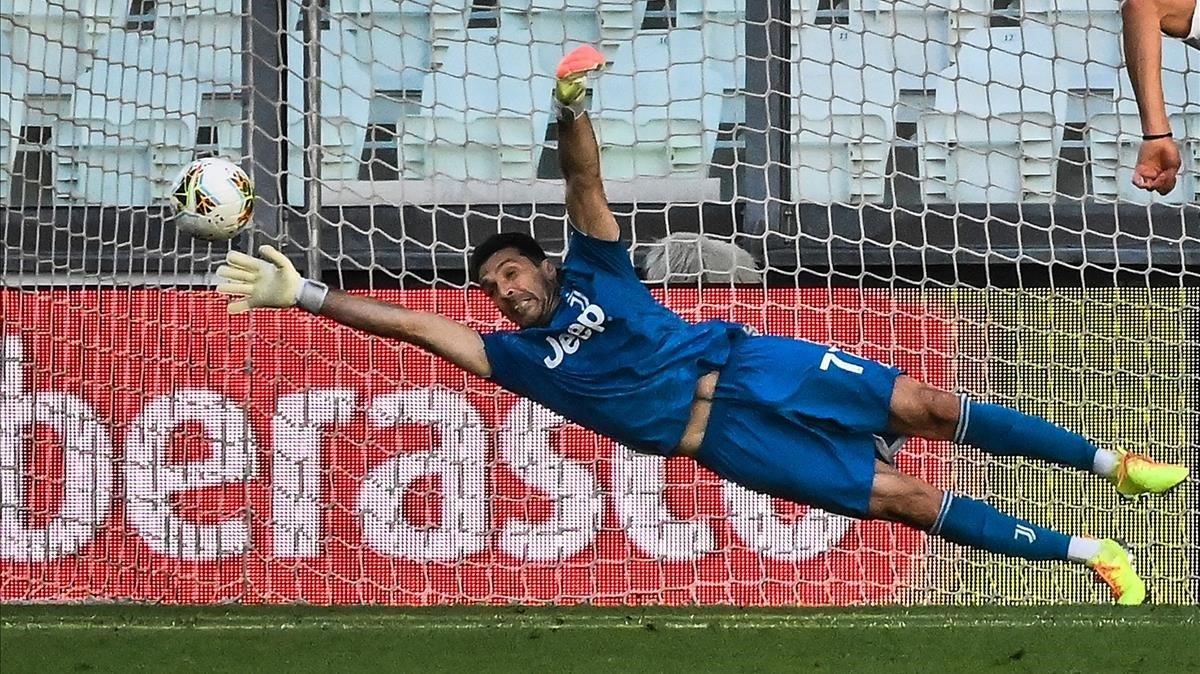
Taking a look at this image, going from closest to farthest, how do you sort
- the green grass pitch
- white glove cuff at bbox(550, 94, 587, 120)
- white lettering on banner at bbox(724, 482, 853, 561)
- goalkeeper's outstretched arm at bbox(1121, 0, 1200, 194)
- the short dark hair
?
goalkeeper's outstretched arm at bbox(1121, 0, 1200, 194) → the green grass pitch → white glove cuff at bbox(550, 94, 587, 120) → the short dark hair → white lettering on banner at bbox(724, 482, 853, 561)

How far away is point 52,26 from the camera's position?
6883 millimetres

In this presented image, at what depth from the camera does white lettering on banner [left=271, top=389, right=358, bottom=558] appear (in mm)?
6336

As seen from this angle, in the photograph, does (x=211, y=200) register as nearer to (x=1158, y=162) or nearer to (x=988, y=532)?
(x=988, y=532)

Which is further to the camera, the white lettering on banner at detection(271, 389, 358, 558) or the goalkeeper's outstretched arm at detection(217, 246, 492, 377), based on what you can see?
the white lettering on banner at detection(271, 389, 358, 558)

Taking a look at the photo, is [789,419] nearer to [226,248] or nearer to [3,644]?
[3,644]

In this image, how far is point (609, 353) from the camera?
477 centimetres

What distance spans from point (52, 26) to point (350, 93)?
123cm

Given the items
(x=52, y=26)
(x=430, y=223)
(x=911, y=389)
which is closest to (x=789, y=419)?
(x=911, y=389)

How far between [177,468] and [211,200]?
1.93 m

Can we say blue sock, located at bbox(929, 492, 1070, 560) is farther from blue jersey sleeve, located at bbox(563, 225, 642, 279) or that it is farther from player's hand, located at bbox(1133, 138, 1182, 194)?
player's hand, located at bbox(1133, 138, 1182, 194)

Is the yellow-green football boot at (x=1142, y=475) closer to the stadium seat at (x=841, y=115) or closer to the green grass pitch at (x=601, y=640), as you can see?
the green grass pitch at (x=601, y=640)

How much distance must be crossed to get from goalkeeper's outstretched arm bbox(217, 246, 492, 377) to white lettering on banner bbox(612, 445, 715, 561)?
→ 1781 millimetres

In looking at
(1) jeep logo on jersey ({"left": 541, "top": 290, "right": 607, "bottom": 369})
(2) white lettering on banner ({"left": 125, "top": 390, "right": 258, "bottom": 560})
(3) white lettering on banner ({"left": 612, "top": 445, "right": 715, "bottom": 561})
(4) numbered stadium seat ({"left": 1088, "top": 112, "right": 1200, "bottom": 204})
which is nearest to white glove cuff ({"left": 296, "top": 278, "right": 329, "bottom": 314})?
(1) jeep logo on jersey ({"left": 541, "top": 290, "right": 607, "bottom": 369})

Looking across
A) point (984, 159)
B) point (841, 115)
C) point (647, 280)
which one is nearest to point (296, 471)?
point (647, 280)
